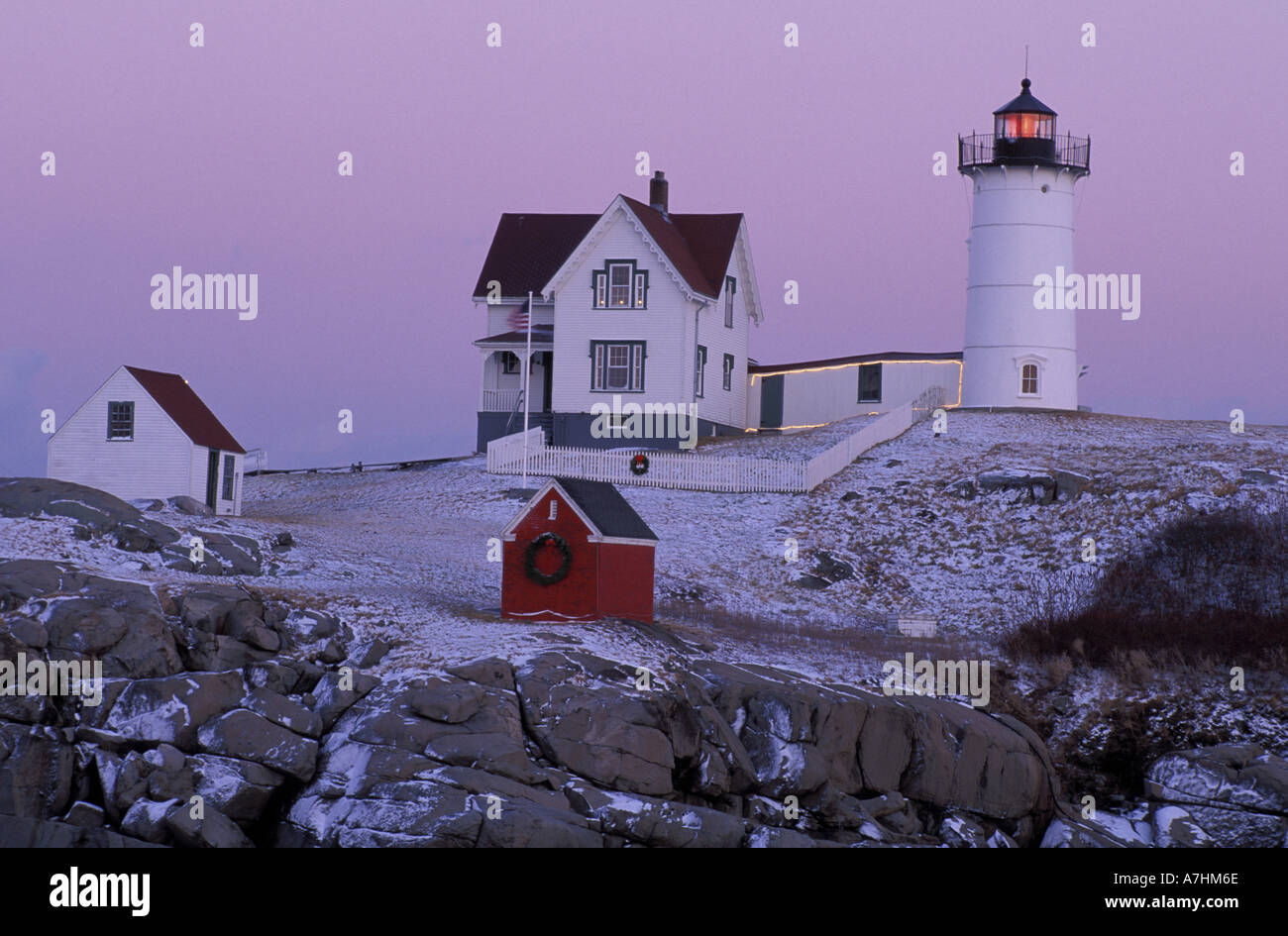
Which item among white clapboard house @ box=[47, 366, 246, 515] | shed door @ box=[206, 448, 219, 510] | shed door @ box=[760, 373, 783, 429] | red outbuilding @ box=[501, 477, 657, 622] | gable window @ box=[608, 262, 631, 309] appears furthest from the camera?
shed door @ box=[760, 373, 783, 429]

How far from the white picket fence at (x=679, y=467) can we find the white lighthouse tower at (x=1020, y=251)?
8.38m

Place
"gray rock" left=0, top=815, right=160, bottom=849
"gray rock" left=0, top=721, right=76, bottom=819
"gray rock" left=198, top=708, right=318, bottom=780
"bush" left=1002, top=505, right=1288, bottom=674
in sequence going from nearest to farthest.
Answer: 1. "gray rock" left=0, top=815, right=160, bottom=849
2. "gray rock" left=0, top=721, right=76, bottom=819
3. "gray rock" left=198, top=708, right=318, bottom=780
4. "bush" left=1002, top=505, right=1288, bottom=674

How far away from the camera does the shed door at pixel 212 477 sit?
42.2 m

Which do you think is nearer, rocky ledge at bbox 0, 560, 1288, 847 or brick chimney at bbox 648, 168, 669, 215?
rocky ledge at bbox 0, 560, 1288, 847

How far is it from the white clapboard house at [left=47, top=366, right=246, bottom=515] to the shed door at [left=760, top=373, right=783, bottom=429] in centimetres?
2327

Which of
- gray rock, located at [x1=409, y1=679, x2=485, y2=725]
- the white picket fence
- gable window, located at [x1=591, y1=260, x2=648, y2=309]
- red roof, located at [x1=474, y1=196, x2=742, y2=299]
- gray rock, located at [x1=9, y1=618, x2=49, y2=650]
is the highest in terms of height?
red roof, located at [x1=474, y1=196, x2=742, y2=299]

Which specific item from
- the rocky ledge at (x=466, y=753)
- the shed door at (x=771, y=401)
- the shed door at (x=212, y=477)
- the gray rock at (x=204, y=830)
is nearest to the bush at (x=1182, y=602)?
the rocky ledge at (x=466, y=753)

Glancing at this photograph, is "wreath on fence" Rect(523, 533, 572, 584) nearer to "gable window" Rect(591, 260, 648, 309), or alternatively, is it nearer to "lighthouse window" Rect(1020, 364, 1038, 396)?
"gable window" Rect(591, 260, 648, 309)

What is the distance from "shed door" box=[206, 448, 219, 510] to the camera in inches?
1662

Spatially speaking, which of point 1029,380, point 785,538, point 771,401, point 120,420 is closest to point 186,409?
point 120,420

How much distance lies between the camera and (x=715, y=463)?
47.2 m

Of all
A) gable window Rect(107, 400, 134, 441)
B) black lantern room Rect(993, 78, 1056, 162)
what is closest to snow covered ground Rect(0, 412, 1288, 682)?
gable window Rect(107, 400, 134, 441)

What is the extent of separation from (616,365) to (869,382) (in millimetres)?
10075
